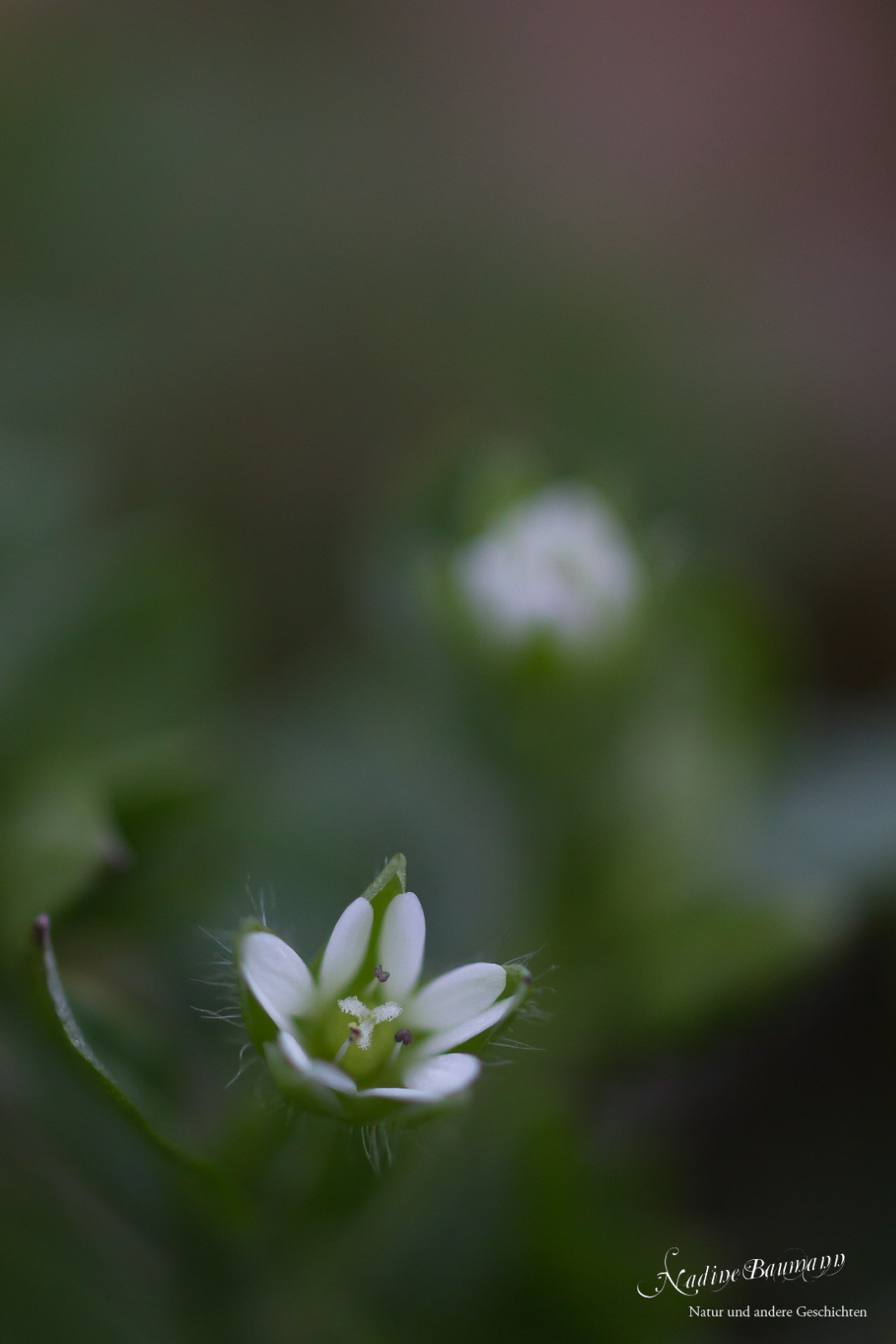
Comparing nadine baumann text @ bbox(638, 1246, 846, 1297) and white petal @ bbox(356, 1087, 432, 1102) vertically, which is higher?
white petal @ bbox(356, 1087, 432, 1102)

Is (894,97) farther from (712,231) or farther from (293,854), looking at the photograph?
(293,854)

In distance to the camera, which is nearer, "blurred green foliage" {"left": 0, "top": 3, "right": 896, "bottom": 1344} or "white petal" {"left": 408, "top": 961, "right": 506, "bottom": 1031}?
"white petal" {"left": 408, "top": 961, "right": 506, "bottom": 1031}

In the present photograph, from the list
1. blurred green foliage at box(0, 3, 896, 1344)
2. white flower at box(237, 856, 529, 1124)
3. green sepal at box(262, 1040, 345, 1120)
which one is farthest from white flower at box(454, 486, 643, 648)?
green sepal at box(262, 1040, 345, 1120)

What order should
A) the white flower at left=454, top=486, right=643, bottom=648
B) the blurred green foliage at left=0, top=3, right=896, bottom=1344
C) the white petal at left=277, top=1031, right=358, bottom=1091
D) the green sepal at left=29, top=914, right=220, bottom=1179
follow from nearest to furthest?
1. the white petal at left=277, top=1031, right=358, bottom=1091
2. the green sepal at left=29, top=914, right=220, bottom=1179
3. the blurred green foliage at left=0, top=3, right=896, bottom=1344
4. the white flower at left=454, top=486, right=643, bottom=648

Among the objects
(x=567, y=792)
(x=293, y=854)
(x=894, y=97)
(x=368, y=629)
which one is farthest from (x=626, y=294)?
(x=293, y=854)

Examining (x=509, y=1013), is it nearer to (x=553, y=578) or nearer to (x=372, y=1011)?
(x=372, y=1011)

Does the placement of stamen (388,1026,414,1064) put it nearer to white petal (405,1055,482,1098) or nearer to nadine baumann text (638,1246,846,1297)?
white petal (405,1055,482,1098)

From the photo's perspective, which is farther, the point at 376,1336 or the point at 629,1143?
the point at 629,1143

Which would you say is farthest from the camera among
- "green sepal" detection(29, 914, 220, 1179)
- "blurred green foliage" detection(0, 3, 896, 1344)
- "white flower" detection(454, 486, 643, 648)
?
"white flower" detection(454, 486, 643, 648)

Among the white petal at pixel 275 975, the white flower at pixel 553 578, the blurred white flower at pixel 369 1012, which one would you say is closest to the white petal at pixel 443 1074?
the blurred white flower at pixel 369 1012
